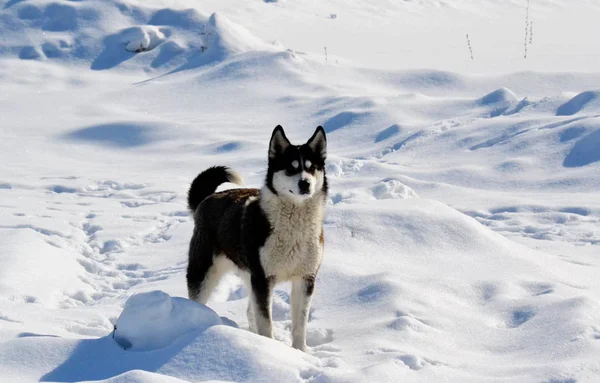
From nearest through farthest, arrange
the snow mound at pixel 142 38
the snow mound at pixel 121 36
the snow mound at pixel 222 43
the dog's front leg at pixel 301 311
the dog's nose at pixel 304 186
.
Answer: the dog's nose at pixel 304 186 < the dog's front leg at pixel 301 311 < the snow mound at pixel 222 43 < the snow mound at pixel 121 36 < the snow mound at pixel 142 38

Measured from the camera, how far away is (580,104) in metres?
13.0

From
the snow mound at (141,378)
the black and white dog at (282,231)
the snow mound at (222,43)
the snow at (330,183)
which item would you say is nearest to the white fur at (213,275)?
the black and white dog at (282,231)

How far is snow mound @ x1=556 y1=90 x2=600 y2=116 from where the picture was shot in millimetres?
12820

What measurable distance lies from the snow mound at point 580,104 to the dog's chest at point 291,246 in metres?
8.51

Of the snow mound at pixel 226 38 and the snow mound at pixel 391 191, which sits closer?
the snow mound at pixel 391 191

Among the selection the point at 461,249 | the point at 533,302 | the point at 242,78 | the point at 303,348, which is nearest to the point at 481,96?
the point at 242,78

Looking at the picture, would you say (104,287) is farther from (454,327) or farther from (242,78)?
(242,78)

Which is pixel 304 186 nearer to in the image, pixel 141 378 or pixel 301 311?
pixel 301 311

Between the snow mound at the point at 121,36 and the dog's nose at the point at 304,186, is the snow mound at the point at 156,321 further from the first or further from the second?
the snow mound at the point at 121,36

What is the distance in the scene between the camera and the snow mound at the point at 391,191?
31.2 feet

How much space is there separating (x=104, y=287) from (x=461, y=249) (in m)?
3.13

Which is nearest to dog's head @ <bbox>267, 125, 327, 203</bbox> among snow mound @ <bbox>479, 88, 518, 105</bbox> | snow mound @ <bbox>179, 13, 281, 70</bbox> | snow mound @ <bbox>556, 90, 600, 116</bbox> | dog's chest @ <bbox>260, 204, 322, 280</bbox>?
dog's chest @ <bbox>260, 204, 322, 280</bbox>

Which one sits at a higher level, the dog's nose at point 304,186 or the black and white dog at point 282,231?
the dog's nose at point 304,186

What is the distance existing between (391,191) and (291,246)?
4.45 metres
